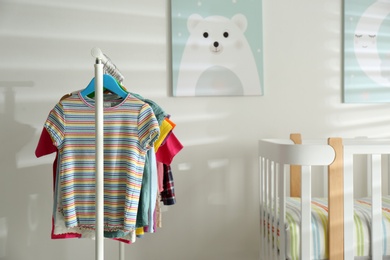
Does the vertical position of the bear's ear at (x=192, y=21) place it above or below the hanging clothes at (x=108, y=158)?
above

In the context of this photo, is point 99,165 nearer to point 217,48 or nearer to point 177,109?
point 177,109

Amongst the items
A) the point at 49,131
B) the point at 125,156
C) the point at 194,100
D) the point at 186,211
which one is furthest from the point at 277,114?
the point at 49,131

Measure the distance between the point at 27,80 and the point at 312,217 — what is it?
155 centimetres

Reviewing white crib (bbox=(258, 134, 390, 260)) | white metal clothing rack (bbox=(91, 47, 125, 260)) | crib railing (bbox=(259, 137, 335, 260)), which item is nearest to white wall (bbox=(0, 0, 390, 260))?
crib railing (bbox=(259, 137, 335, 260))

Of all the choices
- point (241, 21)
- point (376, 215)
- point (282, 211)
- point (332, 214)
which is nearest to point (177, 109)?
point (241, 21)

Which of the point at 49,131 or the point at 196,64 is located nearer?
the point at 49,131

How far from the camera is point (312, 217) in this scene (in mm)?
1518

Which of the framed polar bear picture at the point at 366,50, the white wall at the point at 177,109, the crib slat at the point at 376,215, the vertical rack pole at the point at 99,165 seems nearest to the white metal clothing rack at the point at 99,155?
the vertical rack pole at the point at 99,165

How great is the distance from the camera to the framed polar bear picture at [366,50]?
2168 millimetres

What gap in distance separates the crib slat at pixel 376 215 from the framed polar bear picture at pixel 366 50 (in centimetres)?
77

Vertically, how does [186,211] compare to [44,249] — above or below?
above

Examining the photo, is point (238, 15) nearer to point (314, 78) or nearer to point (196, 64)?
point (196, 64)

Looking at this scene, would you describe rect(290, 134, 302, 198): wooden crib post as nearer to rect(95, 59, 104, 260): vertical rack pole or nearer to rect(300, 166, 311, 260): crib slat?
rect(300, 166, 311, 260): crib slat

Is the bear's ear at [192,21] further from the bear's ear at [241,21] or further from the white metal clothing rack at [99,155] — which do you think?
the white metal clothing rack at [99,155]
